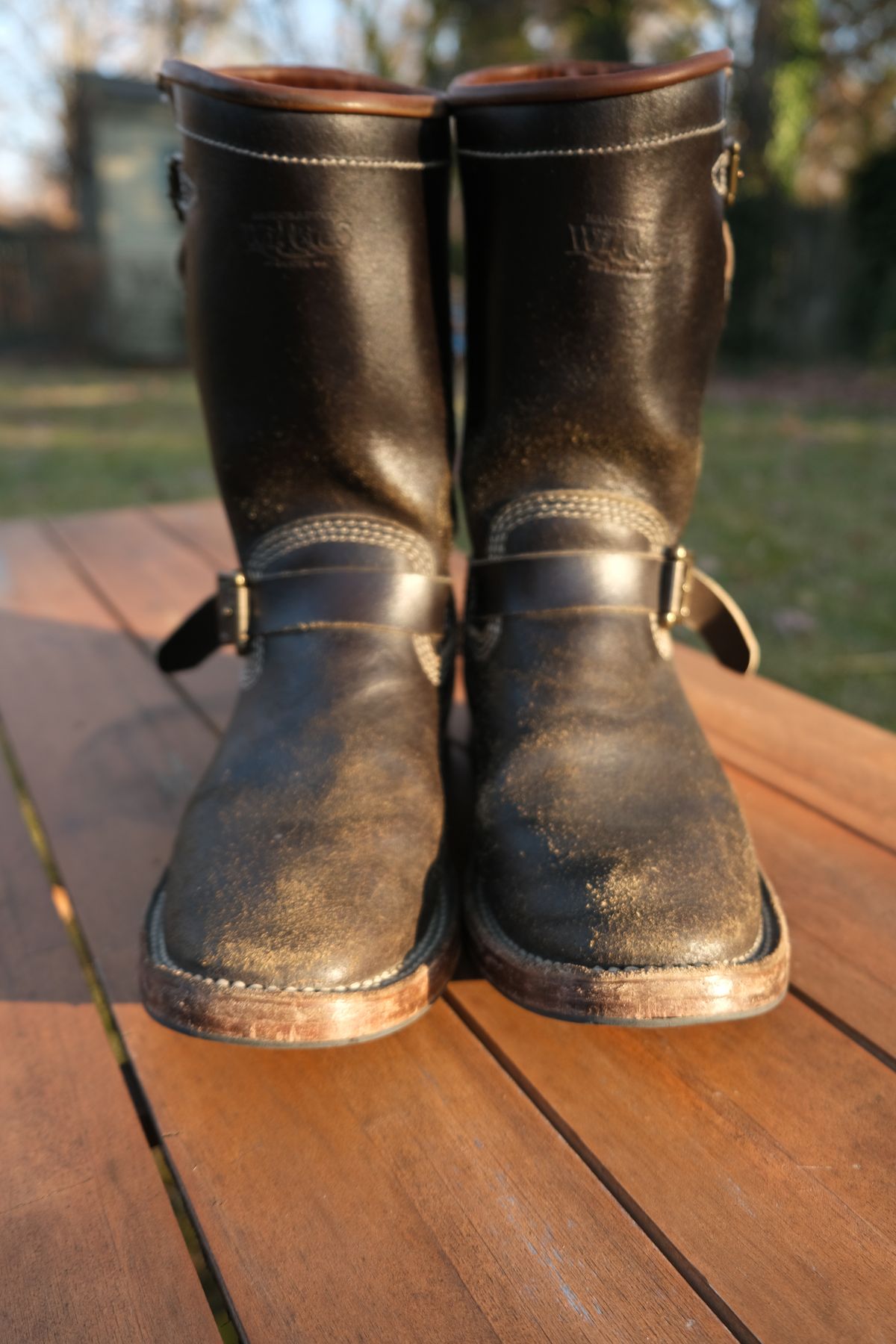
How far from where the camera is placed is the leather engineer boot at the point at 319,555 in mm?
750

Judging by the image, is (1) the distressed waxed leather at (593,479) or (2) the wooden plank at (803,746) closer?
(1) the distressed waxed leather at (593,479)

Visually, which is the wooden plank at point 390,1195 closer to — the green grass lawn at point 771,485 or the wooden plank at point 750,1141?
the wooden plank at point 750,1141

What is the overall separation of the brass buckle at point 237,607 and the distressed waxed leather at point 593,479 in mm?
244

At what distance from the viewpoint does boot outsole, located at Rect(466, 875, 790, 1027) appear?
721 millimetres

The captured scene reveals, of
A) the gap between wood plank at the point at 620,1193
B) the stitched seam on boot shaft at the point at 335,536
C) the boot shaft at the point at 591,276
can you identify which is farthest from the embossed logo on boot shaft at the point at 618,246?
the gap between wood plank at the point at 620,1193

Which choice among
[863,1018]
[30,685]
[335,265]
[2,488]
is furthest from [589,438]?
[2,488]

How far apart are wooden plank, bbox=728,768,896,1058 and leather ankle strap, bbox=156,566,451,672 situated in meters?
0.43

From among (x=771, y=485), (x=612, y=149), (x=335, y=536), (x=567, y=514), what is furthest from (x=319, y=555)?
(x=771, y=485)

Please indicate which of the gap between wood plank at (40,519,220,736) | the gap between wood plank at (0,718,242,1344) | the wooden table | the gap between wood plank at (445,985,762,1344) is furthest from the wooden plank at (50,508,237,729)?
the gap between wood plank at (445,985,762,1344)

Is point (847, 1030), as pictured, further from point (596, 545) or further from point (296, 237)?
point (296, 237)

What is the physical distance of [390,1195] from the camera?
2.16 feet

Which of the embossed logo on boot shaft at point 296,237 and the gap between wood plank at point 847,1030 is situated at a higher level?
the embossed logo on boot shaft at point 296,237

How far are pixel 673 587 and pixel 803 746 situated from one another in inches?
15.4

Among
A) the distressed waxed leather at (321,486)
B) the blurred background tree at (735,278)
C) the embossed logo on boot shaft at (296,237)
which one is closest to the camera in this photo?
the distressed waxed leather at (321,486)
